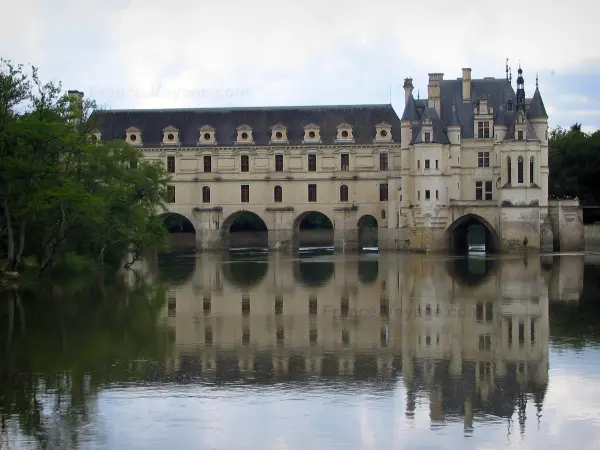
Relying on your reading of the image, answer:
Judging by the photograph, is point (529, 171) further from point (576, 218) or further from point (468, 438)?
point (468, 438)

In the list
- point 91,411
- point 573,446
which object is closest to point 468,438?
point 573,446

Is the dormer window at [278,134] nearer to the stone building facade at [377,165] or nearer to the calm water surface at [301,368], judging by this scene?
the stone building facade at [377,165]

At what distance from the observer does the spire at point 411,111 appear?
63.4 m

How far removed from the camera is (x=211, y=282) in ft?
128

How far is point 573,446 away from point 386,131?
55.1 m

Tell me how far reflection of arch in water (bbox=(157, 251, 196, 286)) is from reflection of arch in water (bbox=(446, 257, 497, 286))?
1031 centimetres

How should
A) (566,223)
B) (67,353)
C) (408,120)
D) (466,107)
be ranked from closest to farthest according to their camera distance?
(67,353)
(566,223)
(466,107)
(408,120)

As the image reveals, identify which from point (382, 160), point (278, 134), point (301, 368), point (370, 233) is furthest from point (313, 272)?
point (370, 233)

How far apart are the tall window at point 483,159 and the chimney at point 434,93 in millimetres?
3549

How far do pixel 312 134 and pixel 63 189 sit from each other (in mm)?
34838

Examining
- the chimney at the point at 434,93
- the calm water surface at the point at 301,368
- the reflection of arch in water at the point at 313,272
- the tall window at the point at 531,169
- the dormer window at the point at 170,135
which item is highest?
the chimney at the point at 434,93

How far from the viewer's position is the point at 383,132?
67.8 metres

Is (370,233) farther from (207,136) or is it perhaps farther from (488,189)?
(488,189)

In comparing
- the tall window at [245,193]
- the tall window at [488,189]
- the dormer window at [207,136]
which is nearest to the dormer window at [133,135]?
the dormer window at [207,136]
